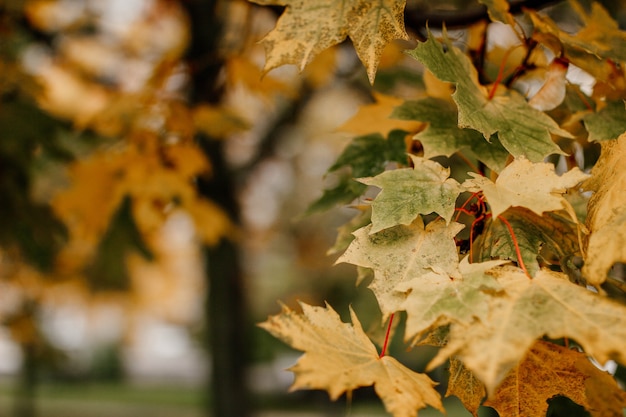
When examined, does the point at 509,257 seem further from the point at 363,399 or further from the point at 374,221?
the point at 363,399

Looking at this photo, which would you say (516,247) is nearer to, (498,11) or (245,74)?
(498,11)

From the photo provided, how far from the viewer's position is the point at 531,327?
2.80 ft

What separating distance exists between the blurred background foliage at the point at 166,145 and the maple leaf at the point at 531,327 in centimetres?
74

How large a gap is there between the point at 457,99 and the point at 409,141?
1.27 ft

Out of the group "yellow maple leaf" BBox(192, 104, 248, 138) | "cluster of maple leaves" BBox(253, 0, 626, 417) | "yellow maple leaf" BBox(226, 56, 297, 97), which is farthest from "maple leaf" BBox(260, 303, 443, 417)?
"yellow maple leaf" BBox(226, 56, 297, 97)

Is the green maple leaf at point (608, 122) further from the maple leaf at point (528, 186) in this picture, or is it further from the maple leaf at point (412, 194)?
the maple leaf at point (412, 194)

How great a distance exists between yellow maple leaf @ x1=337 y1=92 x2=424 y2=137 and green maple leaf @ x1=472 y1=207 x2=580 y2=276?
0.45 meters

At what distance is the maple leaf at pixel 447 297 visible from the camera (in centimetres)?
89

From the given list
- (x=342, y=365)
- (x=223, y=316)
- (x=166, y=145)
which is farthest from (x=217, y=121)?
(x=223, y=316)

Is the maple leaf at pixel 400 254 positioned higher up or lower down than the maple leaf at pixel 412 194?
lower down

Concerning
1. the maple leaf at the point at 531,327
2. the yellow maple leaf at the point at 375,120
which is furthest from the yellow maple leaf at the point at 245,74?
the maple leaf at the point at 531,327

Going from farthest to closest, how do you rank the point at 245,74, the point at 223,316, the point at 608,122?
the point at 223,316 → the point at 245,74 → the point at 608,122

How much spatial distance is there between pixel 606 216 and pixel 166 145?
6.35 ft

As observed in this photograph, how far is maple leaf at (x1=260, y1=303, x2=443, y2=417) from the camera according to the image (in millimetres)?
948
